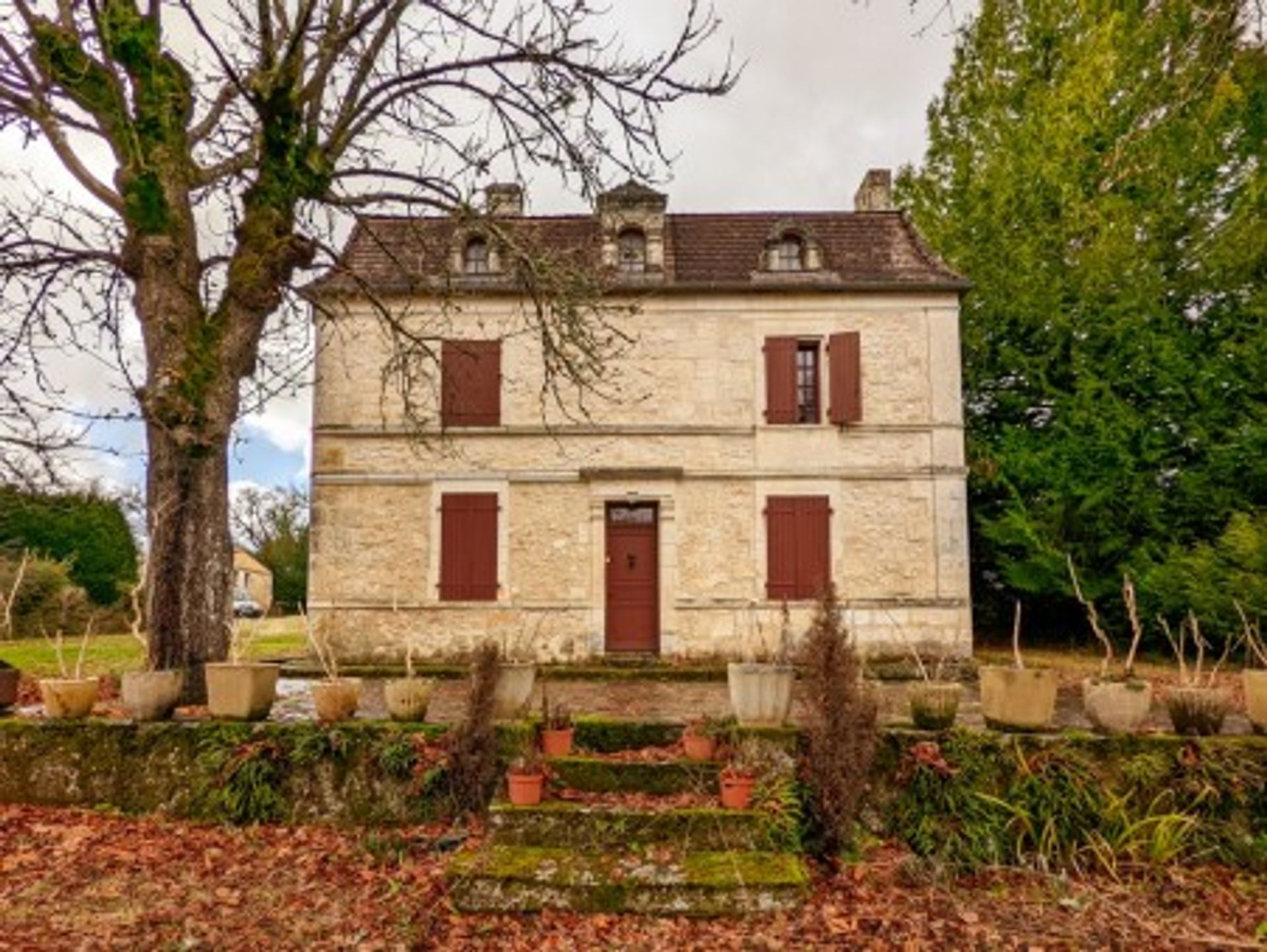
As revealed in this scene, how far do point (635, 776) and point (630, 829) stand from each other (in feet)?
2.04

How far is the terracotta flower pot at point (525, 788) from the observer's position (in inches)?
199

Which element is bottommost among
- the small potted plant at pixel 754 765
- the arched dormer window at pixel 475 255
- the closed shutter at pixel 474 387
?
the small potted plant at pixel 754 765

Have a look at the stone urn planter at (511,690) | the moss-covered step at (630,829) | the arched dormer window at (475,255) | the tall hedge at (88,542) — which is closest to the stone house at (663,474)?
the arched dormer window at (475,255)

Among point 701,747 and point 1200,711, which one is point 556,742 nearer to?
point 701,747

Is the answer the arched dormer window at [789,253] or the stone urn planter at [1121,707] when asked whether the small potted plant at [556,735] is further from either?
the arched dormer window at [789,253]

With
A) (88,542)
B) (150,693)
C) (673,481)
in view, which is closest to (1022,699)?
(150,693)

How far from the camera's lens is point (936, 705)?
5.56 m

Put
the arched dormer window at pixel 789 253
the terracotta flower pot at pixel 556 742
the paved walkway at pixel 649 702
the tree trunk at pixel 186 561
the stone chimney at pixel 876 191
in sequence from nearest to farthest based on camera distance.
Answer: the terracotta flower pot at pixel 556 742 < the tree trunk at pixel 186 561 < the paved walkway at pixel 649 702 < the arched dormer window at pixel 789 253 < the stone chimney at pixel 876 191


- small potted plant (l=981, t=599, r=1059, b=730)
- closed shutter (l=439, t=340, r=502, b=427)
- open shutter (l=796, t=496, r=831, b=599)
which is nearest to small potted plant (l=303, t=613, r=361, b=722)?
small potted plant (l=981, t=599, r=1059, b=730)

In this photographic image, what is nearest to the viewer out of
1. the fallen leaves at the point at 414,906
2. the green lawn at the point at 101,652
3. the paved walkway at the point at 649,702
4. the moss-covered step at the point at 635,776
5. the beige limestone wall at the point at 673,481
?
the fallen leaves at the point at 414,906

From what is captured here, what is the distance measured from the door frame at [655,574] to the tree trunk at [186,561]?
628 cm

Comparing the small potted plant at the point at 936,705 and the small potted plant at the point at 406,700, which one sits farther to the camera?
the small potted plant at the point at 406,700

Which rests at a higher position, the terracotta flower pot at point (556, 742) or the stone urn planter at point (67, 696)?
the stone urn planter at point (67, 696)

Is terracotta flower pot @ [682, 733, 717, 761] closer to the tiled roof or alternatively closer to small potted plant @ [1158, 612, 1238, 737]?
small potted plant @ [1158, 612, 1238, 737]
